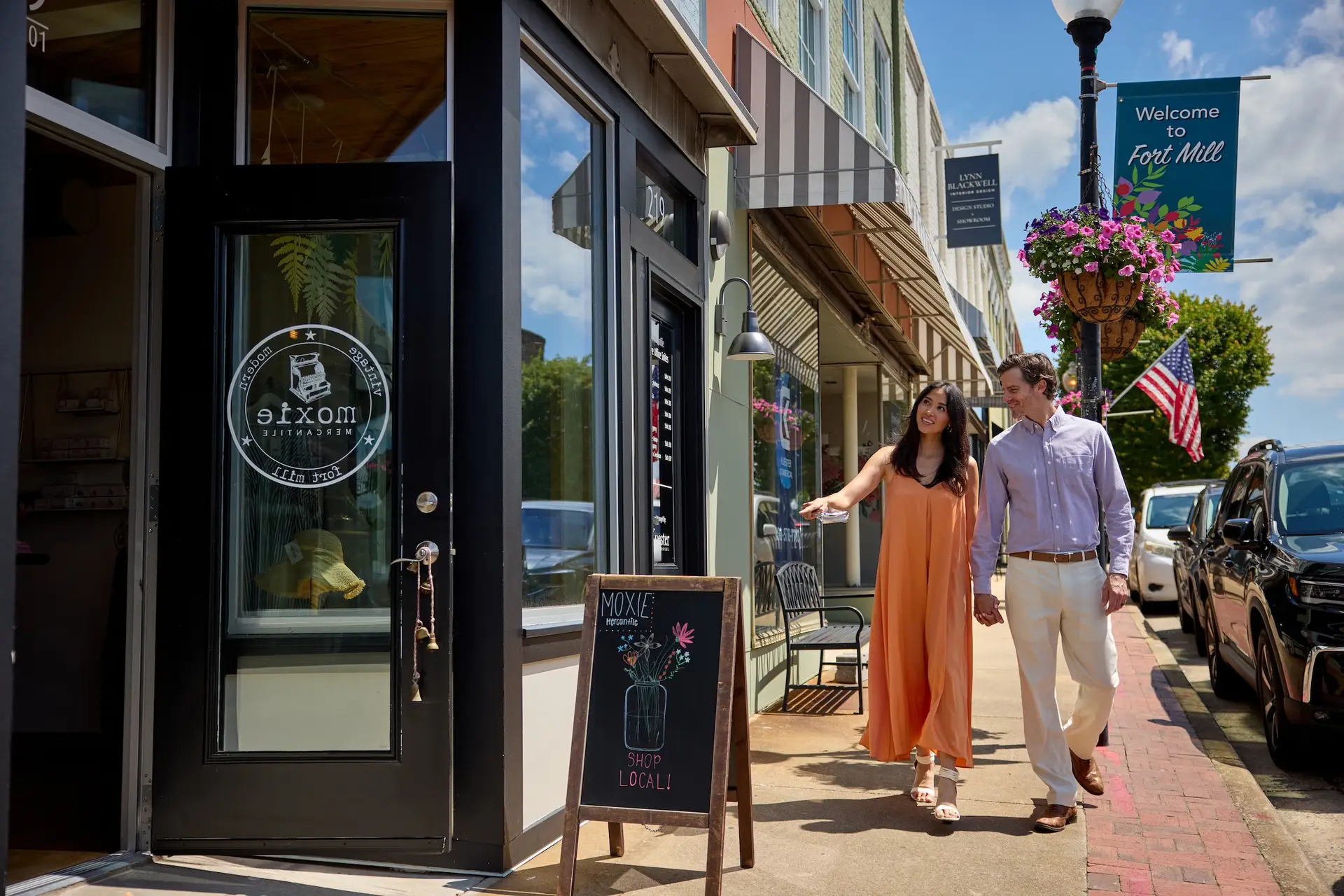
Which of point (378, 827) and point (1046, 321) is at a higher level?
point (1046, 321)

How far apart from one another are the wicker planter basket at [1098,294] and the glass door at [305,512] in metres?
4.06

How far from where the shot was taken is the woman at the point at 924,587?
5.41 meters

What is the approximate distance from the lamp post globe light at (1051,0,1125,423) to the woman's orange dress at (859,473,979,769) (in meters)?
2.06

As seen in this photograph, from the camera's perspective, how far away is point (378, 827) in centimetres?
434

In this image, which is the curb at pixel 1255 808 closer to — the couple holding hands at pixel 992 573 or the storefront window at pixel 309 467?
the couple holding hands at pixel 992 573

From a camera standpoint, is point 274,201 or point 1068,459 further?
point 1068,459

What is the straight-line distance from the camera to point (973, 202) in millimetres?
12656

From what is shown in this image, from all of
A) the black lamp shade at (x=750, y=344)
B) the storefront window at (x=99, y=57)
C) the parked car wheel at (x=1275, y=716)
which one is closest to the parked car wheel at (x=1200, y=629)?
the parked car wheel at (x=1275, y=716)

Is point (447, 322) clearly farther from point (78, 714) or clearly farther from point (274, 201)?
point (78, 714)

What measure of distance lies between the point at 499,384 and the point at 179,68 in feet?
5.72

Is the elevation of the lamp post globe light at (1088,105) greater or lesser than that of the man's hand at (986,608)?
greater

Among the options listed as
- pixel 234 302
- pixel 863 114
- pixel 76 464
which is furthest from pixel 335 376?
pixel 863 114

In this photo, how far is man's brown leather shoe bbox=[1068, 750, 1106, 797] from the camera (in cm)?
567

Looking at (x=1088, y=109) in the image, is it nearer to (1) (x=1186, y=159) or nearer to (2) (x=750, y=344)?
(1) (x=1186, y=159)
